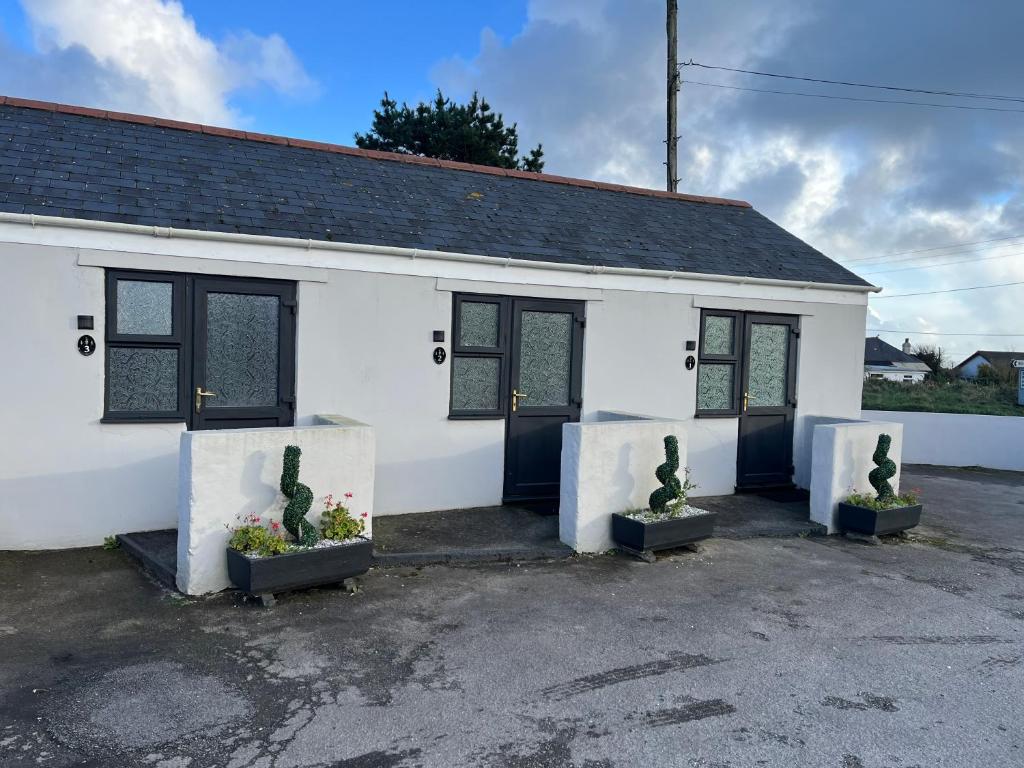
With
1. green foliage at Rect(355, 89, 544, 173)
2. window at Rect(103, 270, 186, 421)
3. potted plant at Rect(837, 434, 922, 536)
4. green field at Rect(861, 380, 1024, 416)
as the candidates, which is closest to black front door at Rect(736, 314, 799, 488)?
potted plant at Rect(837, 434, 922, 536)

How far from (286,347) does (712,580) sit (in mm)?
4220

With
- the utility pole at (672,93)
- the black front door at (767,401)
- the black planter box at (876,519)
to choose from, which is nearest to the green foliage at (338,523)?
the black planter box at (876,519)

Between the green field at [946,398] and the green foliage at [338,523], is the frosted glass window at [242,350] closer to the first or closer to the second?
the green foliage at [338,523]

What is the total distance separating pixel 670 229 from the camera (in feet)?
31.9

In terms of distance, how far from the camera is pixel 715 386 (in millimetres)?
8883

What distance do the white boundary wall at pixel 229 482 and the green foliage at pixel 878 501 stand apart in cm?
516

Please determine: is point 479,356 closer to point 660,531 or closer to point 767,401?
point 660,531

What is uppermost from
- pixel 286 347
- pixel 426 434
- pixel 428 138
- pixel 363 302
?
pixel 428 138

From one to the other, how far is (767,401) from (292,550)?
6.32m

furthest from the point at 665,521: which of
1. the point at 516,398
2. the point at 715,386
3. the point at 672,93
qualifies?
the point at 672,93

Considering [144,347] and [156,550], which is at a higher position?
[144,347]

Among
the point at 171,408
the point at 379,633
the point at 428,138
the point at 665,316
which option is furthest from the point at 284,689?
the point at 428,138

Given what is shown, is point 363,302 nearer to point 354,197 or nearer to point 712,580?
point 354,197

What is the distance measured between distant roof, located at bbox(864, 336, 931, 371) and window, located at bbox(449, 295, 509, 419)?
175 feet
